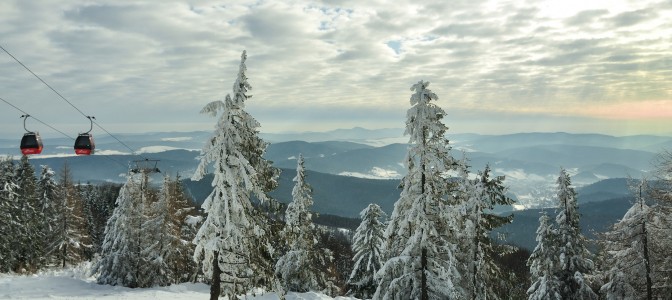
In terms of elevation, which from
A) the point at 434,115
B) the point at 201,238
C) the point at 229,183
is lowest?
the point at 201,238

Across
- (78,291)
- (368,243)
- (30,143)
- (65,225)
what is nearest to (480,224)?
(368,243)

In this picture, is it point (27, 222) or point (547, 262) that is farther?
point (27, 222)

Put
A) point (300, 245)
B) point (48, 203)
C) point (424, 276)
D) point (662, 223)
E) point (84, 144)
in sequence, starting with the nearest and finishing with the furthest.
Answer: point (424, 276) < point (84, 144) < point (662, 223) < point (300, 245) < point (48, 203)

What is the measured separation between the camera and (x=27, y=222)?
47.2 metres

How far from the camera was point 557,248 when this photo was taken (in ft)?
104

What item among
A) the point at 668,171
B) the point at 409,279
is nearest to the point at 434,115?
the point at 409,279

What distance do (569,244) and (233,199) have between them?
1039 inches

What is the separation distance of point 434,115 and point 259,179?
7.47 metres

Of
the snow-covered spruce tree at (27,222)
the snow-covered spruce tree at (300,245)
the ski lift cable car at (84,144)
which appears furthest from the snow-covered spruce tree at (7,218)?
the ski lift cable car at (84,144)

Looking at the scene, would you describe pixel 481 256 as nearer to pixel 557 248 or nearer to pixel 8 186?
pixel 557 248

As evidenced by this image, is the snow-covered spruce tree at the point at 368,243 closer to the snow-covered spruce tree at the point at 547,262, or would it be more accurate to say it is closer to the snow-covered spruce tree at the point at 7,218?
the snow-covered spruce tree at the point at 547,262

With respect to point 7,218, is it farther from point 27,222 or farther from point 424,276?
point 424,276

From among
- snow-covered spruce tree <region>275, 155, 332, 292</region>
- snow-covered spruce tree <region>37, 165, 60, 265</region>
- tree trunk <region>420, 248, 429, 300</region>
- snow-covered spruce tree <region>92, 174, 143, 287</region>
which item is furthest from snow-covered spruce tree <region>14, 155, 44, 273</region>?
tree trunk <region>420, 248, 429, 300</region>

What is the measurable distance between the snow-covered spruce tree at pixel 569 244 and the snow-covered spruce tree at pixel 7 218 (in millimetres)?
49715
